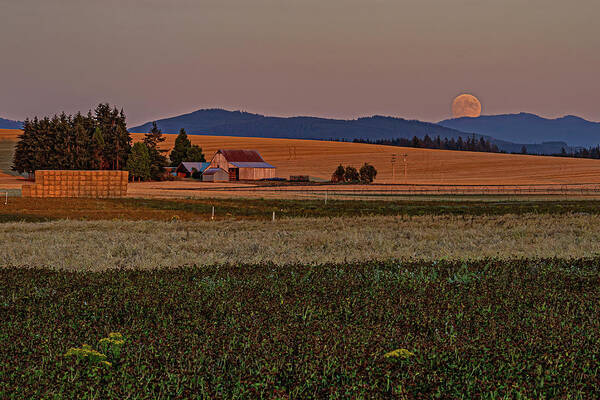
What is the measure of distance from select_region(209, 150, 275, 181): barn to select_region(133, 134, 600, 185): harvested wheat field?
13.9ft

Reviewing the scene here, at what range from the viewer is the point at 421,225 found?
26891 mm

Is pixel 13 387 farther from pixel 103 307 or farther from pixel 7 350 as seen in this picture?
pixel 103 307

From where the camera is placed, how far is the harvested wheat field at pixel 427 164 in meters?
116

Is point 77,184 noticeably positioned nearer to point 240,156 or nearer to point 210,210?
point 210,210

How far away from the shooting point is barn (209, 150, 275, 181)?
130 meters

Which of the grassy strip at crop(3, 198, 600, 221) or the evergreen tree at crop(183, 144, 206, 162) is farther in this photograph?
the evergreen tree at crop(183, 144, 206, 162)

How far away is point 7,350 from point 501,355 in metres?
5.41

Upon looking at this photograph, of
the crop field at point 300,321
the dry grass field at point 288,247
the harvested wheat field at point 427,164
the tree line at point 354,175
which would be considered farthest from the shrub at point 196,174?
the crop field at point 300,321

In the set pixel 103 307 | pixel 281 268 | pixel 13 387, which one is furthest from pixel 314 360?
pixel 281 268

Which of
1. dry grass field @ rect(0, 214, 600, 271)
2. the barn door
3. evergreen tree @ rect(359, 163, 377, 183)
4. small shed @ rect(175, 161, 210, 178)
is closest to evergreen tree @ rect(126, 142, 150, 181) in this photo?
the barn door

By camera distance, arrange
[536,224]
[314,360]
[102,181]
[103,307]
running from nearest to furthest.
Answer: [314,360] < [103,307] < [536,224] < [102,181]

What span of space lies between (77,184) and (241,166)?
7044 centimetres

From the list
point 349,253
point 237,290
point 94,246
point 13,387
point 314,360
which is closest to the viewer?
point 13,387

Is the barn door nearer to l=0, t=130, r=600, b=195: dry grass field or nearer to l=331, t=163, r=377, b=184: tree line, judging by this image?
l=0, t=130, r=600, b=195: dry grass field
